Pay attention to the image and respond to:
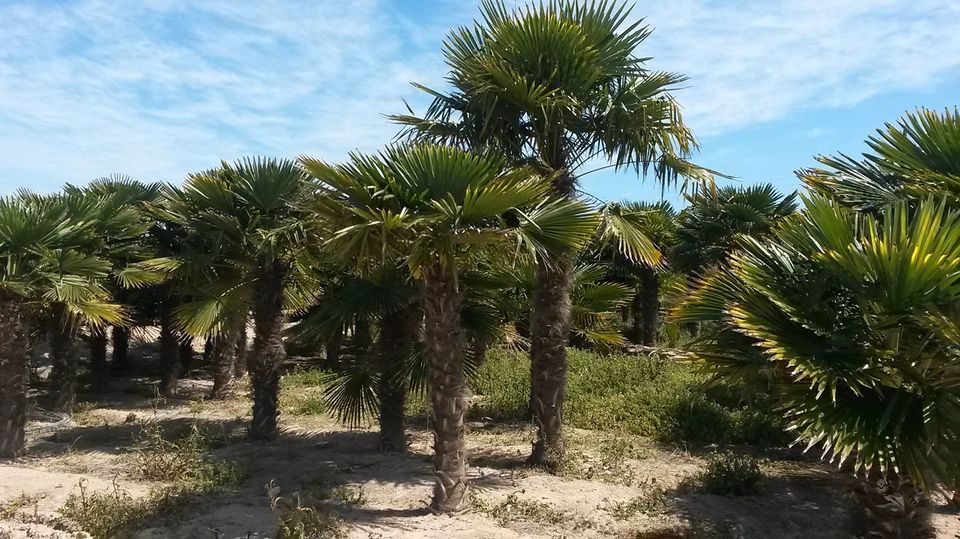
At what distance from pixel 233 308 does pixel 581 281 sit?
4987 mm

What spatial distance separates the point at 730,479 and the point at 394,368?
3.96 meters

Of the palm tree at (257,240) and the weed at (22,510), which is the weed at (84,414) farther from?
the weed at (22,510)

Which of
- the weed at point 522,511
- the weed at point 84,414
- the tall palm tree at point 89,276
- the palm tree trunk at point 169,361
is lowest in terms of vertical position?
the weed at point 522,511

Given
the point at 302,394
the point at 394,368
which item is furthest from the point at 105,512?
the point at 302,394

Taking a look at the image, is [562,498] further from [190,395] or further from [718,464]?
[190,395]

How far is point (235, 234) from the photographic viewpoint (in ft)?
30.3

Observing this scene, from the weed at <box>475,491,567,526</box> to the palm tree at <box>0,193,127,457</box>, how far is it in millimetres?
5456

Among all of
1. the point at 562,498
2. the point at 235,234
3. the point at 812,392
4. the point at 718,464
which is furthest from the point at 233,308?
the point at 812,392

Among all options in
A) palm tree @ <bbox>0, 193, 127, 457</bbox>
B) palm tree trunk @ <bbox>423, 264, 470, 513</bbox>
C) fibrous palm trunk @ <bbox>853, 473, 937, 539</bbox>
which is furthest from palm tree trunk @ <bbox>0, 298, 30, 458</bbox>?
fibrous palm trunk @ <bbox>853, 473, 937, 539</bbox>

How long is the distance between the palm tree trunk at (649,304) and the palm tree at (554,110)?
1096cm

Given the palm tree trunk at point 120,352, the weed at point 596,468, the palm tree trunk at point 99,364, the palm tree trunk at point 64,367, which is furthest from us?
the palm tree trunk at point 120,352

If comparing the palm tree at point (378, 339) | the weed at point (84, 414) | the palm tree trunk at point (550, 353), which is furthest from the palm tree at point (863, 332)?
the weed at point (84, 414)

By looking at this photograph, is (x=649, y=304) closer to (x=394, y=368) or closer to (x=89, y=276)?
(x=394, y=368)

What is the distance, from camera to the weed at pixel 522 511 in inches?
263
